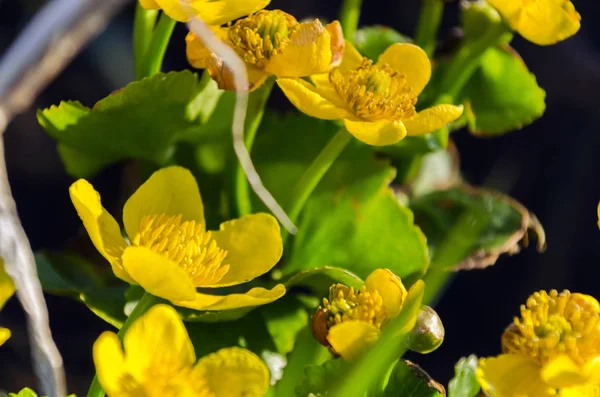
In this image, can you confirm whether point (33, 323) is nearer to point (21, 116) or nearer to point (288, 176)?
point (288, 176)

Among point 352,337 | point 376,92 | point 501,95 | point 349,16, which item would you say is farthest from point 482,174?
point 352,337

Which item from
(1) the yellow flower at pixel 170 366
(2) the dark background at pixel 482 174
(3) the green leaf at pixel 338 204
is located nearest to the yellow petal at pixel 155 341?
(1) the yellow flower at pixel 170 366

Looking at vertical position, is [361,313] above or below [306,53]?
below

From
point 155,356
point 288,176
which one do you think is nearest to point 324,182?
point 288,176

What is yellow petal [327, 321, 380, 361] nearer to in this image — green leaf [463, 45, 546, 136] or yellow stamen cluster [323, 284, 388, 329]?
yellow stamen cluster [323, 284, 388, 329]

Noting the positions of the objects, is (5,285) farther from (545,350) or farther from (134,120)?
(545,350)

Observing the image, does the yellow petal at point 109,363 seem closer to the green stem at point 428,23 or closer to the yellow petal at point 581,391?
the yellow petal at point 581,391

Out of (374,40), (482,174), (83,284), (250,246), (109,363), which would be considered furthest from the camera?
(482,174)
